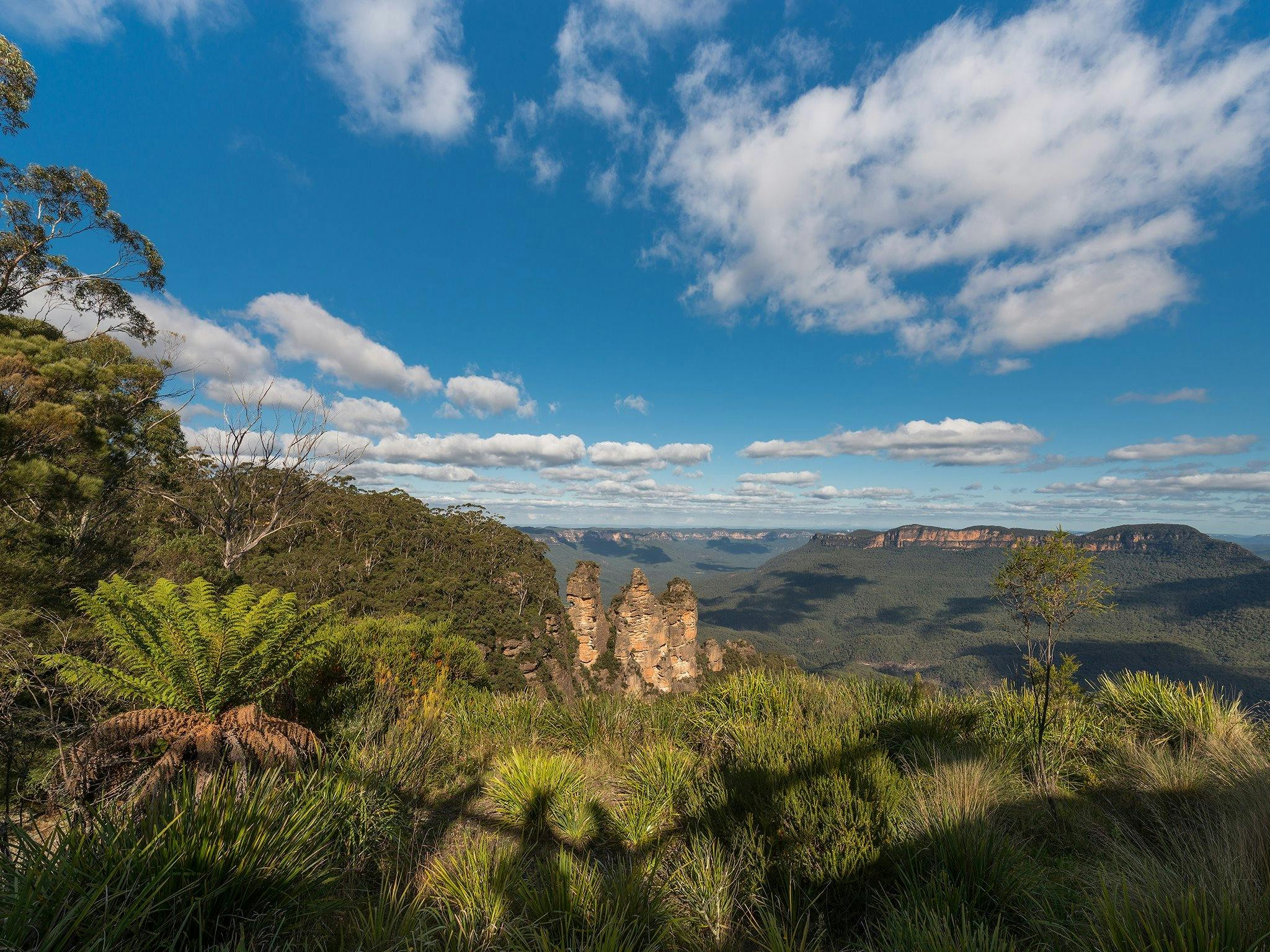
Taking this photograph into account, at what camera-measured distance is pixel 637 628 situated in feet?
169

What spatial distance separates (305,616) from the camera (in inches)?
196

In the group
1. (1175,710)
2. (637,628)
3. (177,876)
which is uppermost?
(177,876)

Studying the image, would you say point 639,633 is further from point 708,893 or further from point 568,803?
point 708,893

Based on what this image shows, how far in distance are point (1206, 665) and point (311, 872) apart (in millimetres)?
160549

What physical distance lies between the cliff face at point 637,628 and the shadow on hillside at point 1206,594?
17568 centimetres

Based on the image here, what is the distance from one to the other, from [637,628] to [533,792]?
49563 millimetres

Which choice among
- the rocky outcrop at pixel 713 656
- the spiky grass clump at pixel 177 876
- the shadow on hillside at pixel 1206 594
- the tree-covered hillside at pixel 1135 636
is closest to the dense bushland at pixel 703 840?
A: the spiky grass clump at pixel 177 876

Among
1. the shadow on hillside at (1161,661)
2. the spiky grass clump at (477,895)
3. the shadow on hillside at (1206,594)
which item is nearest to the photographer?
the spiky grass clump at (477,895)

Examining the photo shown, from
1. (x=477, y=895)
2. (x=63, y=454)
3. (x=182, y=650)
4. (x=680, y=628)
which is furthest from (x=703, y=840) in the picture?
(x=680, y=628)

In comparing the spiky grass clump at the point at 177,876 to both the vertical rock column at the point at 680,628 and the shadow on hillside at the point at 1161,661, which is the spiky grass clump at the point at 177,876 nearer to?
the vertical rock column at the point at 680,628

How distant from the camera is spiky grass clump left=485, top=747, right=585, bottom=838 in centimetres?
410

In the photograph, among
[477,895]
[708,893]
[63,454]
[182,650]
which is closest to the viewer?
[477,895]

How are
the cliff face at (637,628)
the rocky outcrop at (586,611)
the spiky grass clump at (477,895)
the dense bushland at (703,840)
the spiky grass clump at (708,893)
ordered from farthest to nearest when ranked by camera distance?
the cliff face at (637,628)
the rocky outcrop at (586,611)
the spiky grass clump at (708,893)
the spiky grass clump at (477,895)
the dense bushland at (703,840)

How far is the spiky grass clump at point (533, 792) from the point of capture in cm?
410
